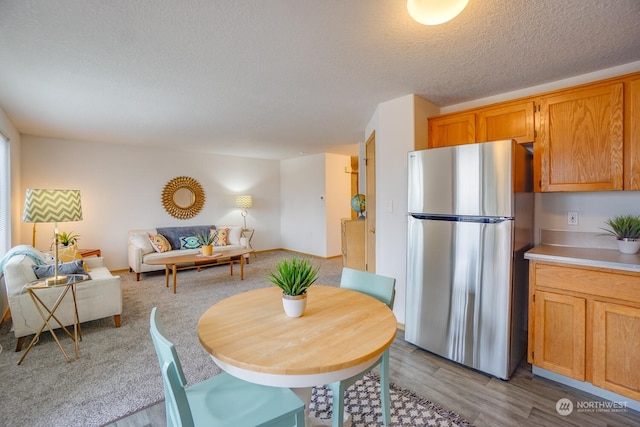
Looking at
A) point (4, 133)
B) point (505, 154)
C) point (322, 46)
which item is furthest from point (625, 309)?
point (4, 133)

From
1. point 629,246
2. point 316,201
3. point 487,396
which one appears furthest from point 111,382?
point 316,201

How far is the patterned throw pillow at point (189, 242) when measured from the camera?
17.7 ft

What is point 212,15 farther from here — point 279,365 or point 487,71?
point 487,71

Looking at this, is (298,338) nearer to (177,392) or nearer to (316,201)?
(177,392)

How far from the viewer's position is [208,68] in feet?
7.25

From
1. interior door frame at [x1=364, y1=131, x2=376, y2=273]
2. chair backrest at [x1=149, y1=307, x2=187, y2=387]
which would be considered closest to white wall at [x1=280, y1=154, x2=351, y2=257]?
interior door frame at [x1=364, y1=131, x2=376, y2=273]

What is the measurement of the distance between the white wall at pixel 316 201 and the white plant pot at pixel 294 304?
4850 mm

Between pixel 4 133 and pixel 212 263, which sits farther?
pixel 212 263

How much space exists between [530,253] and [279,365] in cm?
196

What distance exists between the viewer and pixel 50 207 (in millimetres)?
2279

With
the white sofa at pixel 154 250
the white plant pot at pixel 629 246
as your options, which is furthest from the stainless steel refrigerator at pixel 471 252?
the white sofa at pixel 154 250

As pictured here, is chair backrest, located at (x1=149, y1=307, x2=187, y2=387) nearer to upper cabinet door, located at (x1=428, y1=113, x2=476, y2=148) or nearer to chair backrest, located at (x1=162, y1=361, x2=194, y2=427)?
chair backrest, located at (x1=162, y1=361, x2=194, y2=427)

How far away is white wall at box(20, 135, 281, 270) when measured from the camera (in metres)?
4.60

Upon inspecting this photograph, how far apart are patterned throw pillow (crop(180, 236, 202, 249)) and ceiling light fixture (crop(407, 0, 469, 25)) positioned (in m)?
5.26
